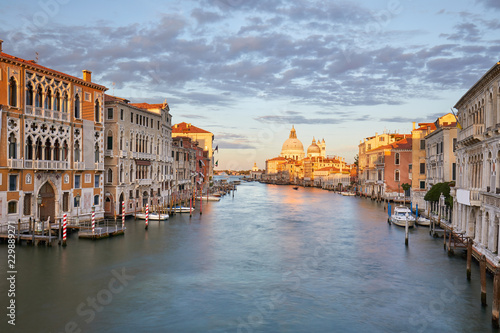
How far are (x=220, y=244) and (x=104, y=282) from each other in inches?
416

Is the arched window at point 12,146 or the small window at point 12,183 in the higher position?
the arched window at point 12,146

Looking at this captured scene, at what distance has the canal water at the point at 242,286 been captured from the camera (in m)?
13.8

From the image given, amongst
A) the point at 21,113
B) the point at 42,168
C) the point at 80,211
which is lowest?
the point at 80,211

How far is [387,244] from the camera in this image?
2806cm

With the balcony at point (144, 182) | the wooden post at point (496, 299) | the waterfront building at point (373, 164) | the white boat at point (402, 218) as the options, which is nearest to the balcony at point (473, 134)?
the wooden post at point (496, 299)

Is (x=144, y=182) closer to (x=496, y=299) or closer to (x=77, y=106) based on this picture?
(x=77, y=106)

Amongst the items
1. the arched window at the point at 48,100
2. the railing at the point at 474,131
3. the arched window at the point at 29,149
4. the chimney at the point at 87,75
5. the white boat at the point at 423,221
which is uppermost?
the chimney at the point at 87,75

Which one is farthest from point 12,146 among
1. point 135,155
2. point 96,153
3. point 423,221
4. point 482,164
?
point 423,221

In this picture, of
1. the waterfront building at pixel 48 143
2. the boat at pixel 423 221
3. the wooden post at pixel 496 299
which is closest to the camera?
the wooden post at pixel 496 299

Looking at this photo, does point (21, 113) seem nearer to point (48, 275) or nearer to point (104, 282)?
point (48, 275)

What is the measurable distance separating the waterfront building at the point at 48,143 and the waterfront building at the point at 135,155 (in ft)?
6.34

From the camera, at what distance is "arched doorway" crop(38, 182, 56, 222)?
27.3 metres

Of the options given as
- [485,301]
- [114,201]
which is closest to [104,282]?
[485,301]

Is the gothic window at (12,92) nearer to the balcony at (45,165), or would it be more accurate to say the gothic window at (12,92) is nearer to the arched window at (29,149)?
the arched window at (29,149)
